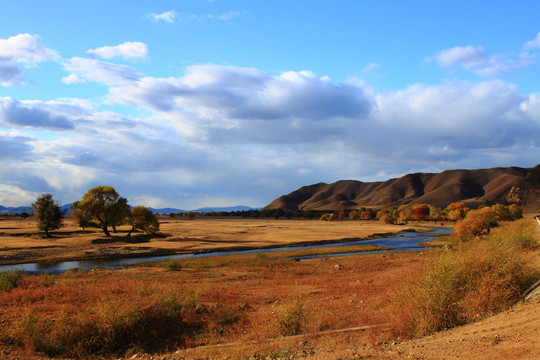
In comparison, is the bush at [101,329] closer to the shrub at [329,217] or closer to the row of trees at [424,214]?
the row of trees at [424,214]

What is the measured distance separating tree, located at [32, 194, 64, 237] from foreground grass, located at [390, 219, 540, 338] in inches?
2610

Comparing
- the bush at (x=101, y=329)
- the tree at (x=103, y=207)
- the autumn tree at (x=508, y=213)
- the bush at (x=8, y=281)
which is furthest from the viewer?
the autumn tree at (x=508, y=213)

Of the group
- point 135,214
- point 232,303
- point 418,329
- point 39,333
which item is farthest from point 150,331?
point 135,214

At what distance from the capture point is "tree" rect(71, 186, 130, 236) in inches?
2406

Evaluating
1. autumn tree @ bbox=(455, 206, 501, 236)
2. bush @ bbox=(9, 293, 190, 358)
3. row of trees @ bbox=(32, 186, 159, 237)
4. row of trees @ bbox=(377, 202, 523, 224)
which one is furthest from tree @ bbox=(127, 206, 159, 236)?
row of trees @ bbox=(377, 202, 523, 224)

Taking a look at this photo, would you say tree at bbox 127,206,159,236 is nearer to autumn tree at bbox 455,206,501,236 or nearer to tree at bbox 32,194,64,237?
tree at bbox 32,194,64,237

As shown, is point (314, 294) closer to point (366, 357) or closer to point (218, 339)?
point (218, 339)

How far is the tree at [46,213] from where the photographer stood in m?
63.8

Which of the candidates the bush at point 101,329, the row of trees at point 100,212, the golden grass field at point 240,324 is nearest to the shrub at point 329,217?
the row of trees at point 100,212

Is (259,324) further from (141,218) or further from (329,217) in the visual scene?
(329,217)

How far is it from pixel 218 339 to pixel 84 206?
5556 cm

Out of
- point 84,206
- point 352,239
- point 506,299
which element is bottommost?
point 352,239

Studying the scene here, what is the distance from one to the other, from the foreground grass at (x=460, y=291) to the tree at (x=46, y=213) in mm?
66291

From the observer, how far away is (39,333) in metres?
11.5
